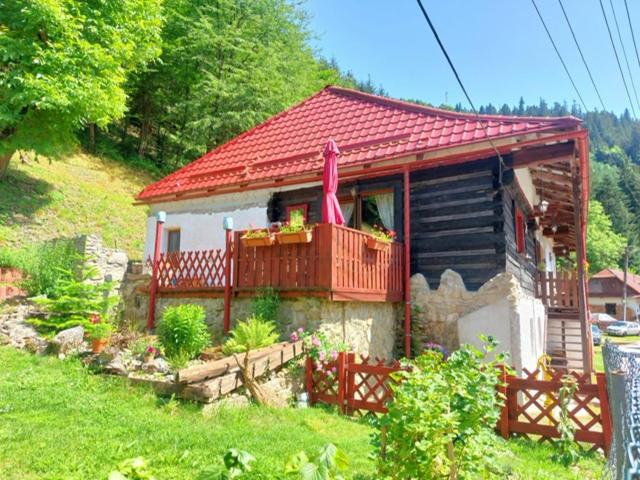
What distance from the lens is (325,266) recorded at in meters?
7.27

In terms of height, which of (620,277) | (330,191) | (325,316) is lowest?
(325,316)

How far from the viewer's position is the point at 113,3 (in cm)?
1472

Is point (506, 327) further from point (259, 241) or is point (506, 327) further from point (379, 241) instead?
point (259, 241)

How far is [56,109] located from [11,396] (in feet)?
36.8

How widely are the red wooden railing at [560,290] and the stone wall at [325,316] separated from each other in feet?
20.8

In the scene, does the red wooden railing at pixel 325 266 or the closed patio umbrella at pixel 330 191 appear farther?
the closed patio umbrella at pixel 330 191

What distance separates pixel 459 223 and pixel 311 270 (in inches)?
149

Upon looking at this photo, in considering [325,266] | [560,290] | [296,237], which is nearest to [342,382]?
[325,266]

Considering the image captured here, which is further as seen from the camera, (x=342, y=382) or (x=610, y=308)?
(x=610, y=308)

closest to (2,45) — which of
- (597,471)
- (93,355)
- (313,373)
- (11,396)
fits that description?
(93,355)

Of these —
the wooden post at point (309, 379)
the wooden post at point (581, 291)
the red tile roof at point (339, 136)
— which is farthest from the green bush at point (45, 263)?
the wooden post at point (581, 291)

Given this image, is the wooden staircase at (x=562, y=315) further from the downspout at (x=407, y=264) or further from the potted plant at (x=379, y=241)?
the potted plant at (x=379, y=241)

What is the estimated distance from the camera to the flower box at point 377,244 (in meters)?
8.19

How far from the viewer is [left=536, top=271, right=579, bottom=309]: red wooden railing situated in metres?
12.3
